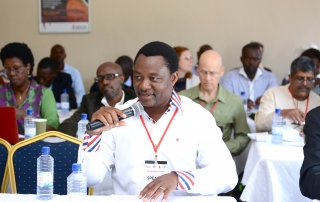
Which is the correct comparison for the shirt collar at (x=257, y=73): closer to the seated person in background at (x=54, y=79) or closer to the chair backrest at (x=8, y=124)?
the seated person in background at (x=54, y=79)

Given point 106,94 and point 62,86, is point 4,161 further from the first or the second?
point 62,86

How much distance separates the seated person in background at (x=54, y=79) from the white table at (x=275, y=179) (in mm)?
3710

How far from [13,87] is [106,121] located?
256 centimetres

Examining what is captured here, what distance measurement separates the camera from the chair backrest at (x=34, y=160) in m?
2.92

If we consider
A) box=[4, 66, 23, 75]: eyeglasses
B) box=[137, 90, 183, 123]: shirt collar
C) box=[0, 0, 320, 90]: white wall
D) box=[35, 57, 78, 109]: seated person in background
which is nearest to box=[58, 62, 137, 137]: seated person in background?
box=[4, 66, 23, 75]: eyeglasses

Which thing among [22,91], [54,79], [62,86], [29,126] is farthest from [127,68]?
[29,126]

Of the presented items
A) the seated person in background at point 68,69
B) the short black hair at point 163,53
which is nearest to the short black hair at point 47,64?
the seated person in background at point 68,69

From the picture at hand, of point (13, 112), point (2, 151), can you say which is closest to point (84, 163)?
point (2, 151)

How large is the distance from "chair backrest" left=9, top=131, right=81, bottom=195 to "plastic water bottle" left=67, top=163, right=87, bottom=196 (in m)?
0.62

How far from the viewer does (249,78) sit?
22.3ft

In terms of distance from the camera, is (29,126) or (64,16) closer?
(29,126)

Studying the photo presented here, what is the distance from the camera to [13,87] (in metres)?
4.36

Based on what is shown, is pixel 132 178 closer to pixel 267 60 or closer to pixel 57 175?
pixel 57 175

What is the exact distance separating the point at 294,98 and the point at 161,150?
2.44 metres
